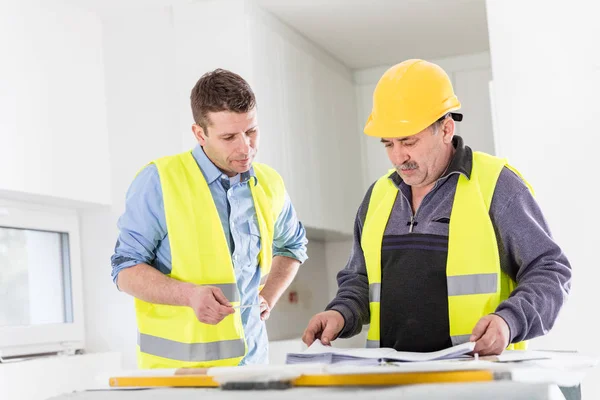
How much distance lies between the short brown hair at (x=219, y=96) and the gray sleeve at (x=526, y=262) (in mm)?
687

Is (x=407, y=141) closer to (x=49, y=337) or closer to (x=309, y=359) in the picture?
(x=309, y=359)

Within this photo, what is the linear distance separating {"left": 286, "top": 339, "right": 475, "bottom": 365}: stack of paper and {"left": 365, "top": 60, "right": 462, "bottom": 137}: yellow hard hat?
0.45m

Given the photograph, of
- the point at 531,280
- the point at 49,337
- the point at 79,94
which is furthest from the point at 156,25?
the point at 531,280

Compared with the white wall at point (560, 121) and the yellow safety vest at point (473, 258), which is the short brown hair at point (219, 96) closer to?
the yellow safety vest at point (473, 258)

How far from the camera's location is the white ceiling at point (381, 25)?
14.2 feet

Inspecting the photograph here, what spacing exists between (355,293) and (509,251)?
13.3 inches

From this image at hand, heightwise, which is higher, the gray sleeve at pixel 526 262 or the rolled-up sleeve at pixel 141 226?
the rolled-up sleeve at pixel 141 226

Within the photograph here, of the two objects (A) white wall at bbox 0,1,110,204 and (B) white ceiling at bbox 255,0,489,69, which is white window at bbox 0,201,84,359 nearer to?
(A) white wall at bbox 0,1,110,204

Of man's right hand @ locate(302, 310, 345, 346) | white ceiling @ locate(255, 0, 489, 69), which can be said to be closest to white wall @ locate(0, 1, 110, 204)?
white ceiling @ locate(255, 0, 489, 69)

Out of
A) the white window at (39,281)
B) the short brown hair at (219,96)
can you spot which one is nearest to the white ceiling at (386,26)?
the white window at (39,281)

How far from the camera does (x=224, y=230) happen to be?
215 cm

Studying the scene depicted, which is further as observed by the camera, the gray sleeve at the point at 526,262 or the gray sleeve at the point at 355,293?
the gray sleeve at the point at 355,293

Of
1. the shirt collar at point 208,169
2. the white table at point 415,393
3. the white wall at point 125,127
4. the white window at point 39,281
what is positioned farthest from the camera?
the white wall at point 125,127

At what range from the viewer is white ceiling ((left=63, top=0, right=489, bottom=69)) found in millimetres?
4316
